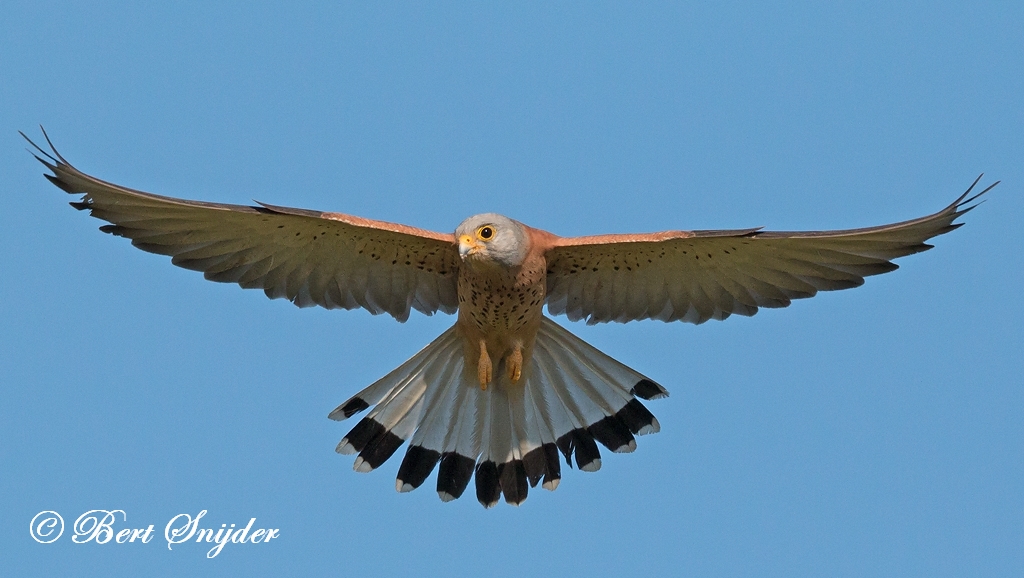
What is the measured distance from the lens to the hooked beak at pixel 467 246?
26.2 ft

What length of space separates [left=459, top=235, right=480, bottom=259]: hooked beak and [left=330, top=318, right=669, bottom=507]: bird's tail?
1.23m

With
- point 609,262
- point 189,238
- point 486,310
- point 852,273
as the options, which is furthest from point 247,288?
point 852,273

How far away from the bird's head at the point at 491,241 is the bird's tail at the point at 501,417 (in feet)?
3.82

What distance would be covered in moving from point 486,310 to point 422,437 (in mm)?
1309

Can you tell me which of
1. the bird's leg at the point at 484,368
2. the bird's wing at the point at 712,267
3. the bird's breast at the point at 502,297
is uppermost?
the bird's wing at the point at 712,267

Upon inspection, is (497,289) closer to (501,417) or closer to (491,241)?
(491,241)

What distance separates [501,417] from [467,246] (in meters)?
1.71

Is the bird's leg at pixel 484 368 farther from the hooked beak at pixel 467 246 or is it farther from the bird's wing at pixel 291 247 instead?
the hooked beak at pixel 467 246

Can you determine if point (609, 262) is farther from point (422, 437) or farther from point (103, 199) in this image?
point (103, 199)

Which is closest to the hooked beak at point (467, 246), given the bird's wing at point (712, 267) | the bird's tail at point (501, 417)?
the bird's wing at point (712, 267)

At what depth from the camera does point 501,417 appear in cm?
924

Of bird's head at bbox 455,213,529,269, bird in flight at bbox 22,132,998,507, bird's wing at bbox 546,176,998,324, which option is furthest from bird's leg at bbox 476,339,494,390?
bird's head at bbox 455,213,529,269

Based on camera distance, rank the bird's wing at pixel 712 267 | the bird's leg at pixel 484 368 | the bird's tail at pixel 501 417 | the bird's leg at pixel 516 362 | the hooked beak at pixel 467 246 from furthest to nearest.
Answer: the bird's tail at pixel 501 417, the bird's leg at pixel 516 362, the bird's leg at pixel 484 368, the bird's wing at pixel 712 267, the hooked beak at pixel 467 246

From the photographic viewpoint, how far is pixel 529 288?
27.4 feet
